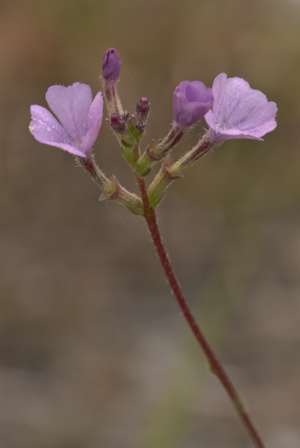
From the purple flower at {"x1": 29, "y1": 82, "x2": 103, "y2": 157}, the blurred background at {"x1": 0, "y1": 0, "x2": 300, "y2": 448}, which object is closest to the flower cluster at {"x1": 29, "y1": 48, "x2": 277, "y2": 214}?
the purple flower at {"x1": 29, "y1": 82, "x2": 103, "y2": 157}

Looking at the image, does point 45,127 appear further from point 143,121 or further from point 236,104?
point 236,104

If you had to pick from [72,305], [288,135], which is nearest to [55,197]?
[72,305]

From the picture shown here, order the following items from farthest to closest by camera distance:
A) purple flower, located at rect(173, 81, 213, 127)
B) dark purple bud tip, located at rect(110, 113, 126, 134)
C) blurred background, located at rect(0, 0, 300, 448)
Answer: blurred background, located at rect(0, 0, 300, 448) → dark purple bud tip, located at rect(110, 113, 126, 134) → purple flower, located at rect(173, 81, 213, 127)

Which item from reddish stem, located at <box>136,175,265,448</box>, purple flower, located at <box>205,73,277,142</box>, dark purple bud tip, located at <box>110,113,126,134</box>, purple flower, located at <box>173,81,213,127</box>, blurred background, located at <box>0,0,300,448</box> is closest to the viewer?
purple flower, located at <box>173,81,213,127</box>

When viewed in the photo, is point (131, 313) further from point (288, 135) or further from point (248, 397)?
point (288, 135)

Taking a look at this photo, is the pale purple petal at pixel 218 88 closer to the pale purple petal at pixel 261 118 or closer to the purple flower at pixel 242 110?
the purple flower at pixel 242 110

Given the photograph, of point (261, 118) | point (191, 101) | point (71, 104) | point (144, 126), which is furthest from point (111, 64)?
point (261, 118)

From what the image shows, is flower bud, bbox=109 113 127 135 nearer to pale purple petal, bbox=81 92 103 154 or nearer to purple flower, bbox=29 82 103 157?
pale purple petal, bbox=81 92 103 154
